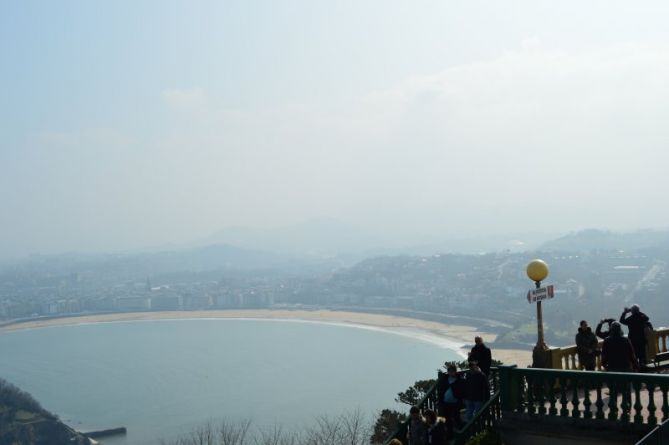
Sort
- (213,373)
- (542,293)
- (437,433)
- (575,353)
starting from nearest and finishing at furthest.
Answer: (437,433) < (542,293) < (575,353) < (213,373)

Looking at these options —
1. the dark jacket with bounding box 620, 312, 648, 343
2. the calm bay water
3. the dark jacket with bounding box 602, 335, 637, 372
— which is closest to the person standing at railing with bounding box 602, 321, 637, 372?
the dark jacket with bounding box 602, 335, 637, 372

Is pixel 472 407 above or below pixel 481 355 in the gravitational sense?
below

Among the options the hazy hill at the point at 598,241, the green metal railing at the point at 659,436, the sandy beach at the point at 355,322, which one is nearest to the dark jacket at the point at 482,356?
the green metal railing at the point at 659,436

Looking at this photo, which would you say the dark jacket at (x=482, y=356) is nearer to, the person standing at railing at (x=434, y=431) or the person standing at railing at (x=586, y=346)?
the person standing at railing at (x=434, y=431)

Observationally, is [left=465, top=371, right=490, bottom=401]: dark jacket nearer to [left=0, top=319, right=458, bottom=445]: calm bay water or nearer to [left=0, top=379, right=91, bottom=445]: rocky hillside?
[left=0, top=319, right=458, bottom=445]: calm bay water

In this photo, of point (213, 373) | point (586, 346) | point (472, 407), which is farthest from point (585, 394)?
point (213, 373)

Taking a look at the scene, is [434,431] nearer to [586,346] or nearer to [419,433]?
[419,433]

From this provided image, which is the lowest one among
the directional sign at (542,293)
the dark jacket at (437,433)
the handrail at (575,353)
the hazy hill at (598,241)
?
the hazy hill at (598,241)
